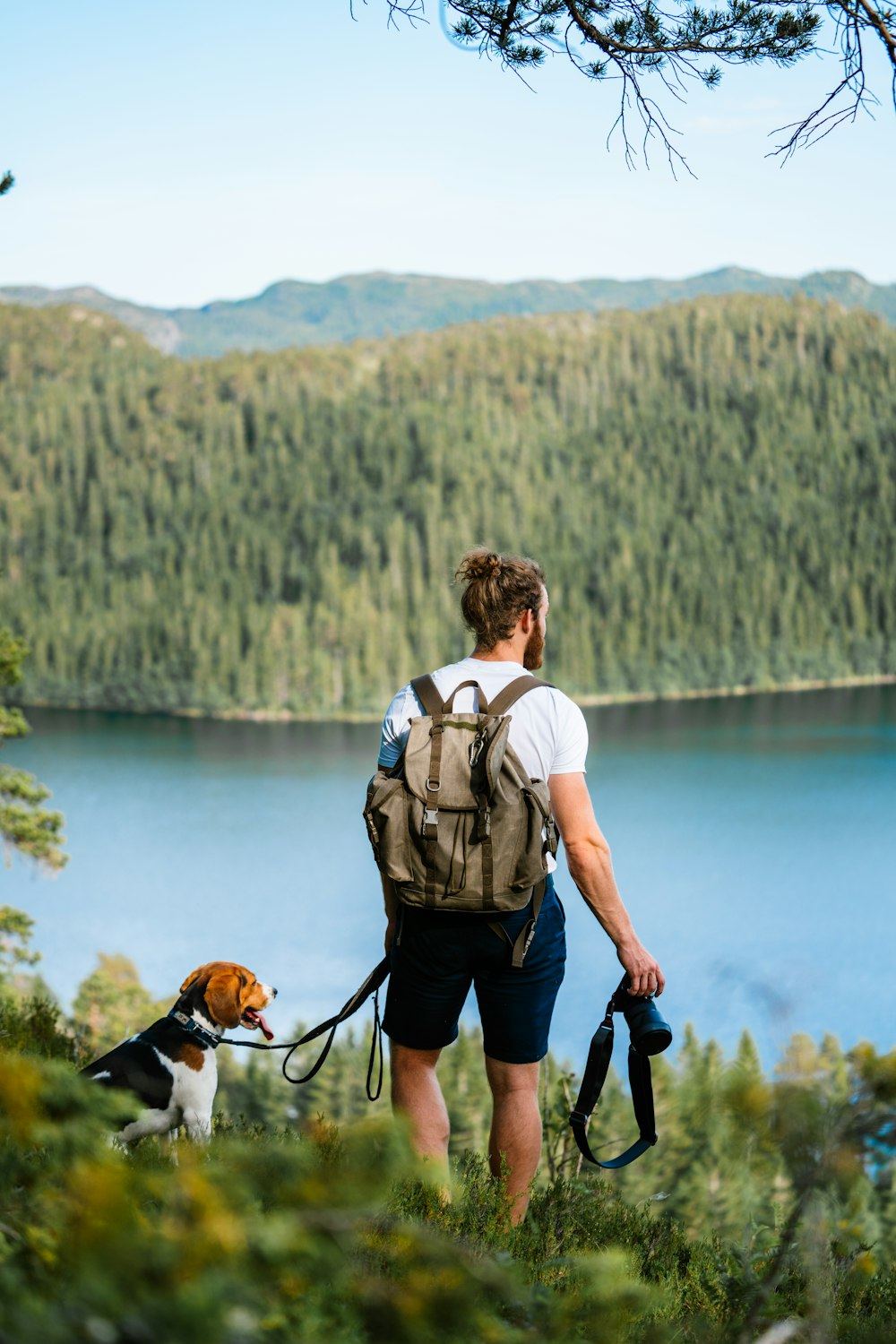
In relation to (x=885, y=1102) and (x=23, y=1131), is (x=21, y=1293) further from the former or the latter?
(x=885, y=1102)

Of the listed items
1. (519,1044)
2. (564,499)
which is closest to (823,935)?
(519,1044)

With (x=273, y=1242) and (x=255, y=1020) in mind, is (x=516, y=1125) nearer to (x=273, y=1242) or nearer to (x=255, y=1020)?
(x=255, y=1020)

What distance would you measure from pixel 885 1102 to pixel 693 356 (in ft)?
462

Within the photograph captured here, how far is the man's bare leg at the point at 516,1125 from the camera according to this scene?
2855 mm

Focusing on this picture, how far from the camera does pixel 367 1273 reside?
1.29m

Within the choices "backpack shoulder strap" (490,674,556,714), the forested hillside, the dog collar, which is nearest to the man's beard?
"backpack shoulder strap" (490,674,556,714)

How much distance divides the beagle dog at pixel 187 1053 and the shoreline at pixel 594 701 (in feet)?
276

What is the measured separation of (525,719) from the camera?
271 centimetres

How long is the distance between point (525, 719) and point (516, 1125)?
1004 millimetres

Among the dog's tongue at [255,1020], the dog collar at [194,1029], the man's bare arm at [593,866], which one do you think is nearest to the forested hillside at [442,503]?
the dog's tongue at [255,1020]

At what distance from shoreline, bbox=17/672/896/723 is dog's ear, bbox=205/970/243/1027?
276 ft

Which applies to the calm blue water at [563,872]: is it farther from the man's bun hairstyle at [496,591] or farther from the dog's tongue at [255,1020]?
the man's bun hairstyle at [496,591]

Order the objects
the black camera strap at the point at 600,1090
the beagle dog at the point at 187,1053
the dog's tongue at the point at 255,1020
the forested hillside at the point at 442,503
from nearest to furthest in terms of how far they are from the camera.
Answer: the black camera strap at the point at 600,1090
the beagle dog at the point at 187,1053
the dog's tongue at the point at 255,1020
the forested hillside at the point at 442,503

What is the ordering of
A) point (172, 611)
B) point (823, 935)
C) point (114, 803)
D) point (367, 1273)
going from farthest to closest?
point (172, 611), point (114, 803), point (823, 935), point (367, 1273)
